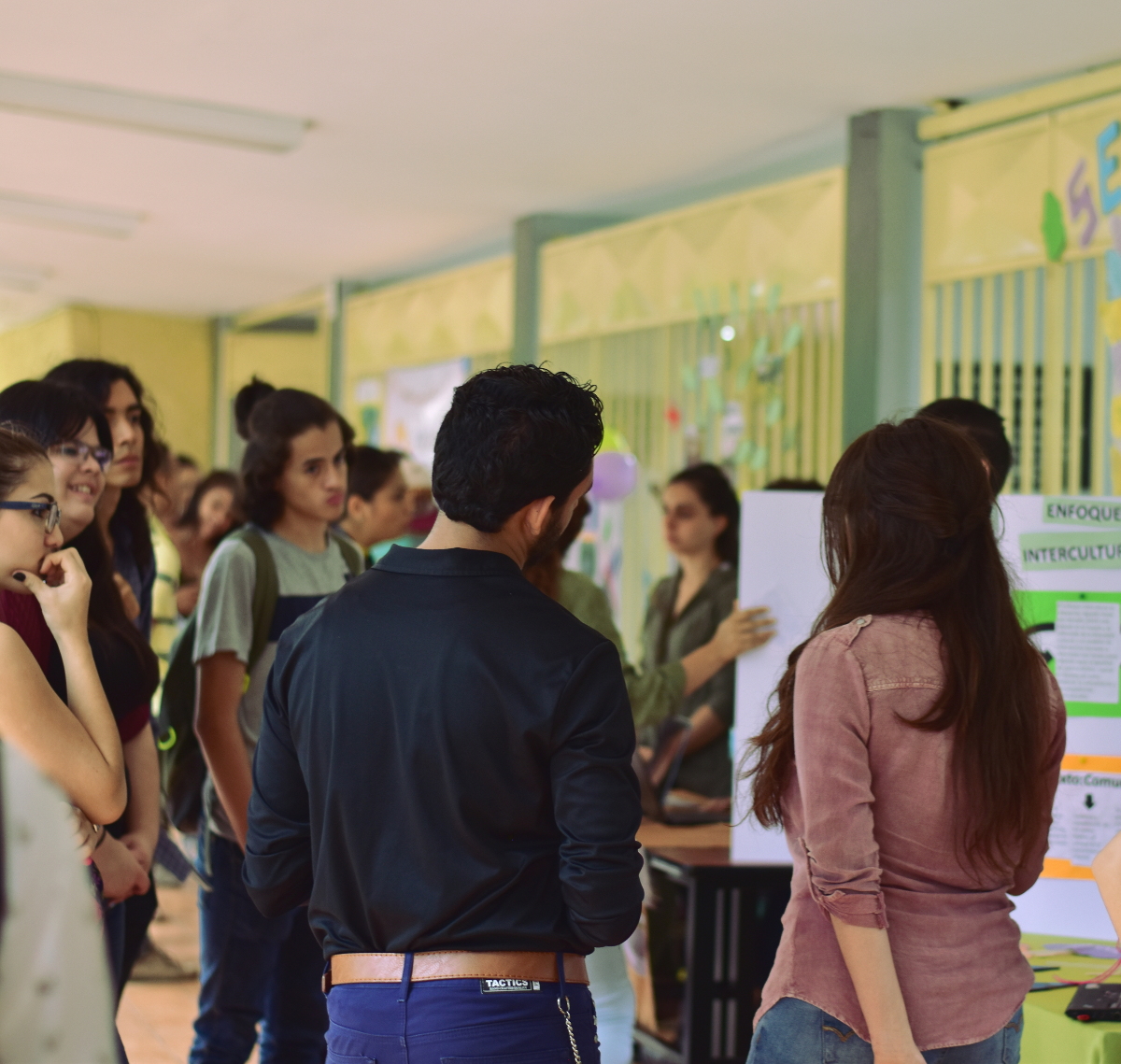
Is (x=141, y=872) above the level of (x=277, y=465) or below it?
below

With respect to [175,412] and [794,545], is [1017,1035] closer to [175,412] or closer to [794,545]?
[794,545]

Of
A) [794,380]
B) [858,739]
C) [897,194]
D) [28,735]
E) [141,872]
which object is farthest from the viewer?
[794,380]

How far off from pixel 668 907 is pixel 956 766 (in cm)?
211

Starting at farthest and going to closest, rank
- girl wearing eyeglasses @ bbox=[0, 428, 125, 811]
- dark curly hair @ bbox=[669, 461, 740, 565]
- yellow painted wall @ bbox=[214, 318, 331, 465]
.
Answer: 1. yellow painted wall @ bbox=[214, 318, 331, 465]
2. dark curly hair @ bbox=[669, 461, 740, 565]
3. girl wearing eyeglasses @ bbox=[0, 428, 125, 811]

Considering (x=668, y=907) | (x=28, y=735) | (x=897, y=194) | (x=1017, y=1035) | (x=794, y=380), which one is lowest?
(x=668, y=907)

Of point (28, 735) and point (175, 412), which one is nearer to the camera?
point (28, 735)

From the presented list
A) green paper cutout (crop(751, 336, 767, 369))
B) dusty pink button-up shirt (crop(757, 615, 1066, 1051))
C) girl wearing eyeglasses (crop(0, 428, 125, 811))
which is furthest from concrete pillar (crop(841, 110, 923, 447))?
girl wearing eyeglasses (crop(0, 428, 125, 811))

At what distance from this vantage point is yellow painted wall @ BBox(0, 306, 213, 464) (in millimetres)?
11023

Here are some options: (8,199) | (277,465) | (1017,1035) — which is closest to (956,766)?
(1017,1035)

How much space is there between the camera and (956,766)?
5.25 feet

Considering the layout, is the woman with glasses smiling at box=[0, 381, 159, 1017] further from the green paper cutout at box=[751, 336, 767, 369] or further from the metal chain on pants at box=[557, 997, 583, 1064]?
the green paper cutout at box=[751, 336, 767, 369]

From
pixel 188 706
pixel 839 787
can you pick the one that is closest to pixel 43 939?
pixel 839 787

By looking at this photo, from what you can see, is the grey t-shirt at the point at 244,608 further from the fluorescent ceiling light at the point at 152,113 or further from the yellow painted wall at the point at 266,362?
the yellow painted wall at the point at 266,362

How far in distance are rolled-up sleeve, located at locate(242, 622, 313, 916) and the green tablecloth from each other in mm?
1237
